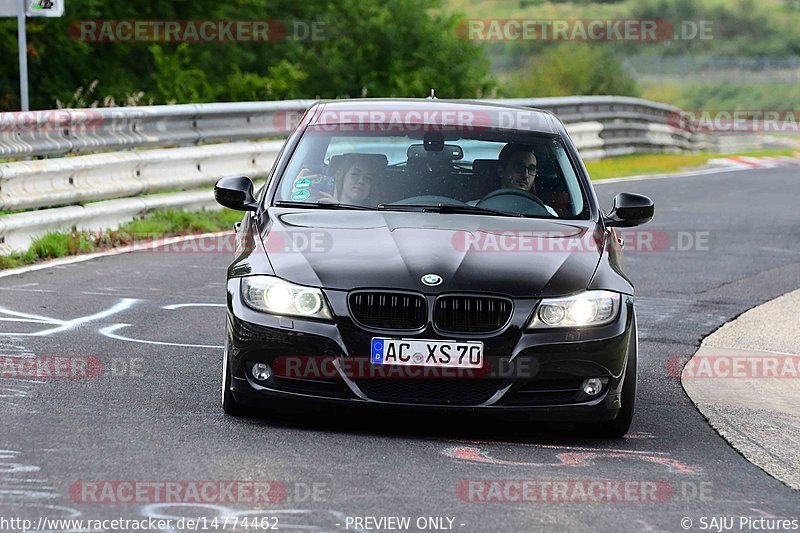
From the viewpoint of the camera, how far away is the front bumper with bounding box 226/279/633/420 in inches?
251

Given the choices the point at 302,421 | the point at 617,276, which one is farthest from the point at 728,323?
the point at 302,421

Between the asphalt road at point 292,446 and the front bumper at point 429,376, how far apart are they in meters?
0.17

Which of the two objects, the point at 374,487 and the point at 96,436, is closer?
the point at 374,487

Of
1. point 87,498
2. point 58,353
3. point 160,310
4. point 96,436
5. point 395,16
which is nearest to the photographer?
point 87,498

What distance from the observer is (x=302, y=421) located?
22.2ft

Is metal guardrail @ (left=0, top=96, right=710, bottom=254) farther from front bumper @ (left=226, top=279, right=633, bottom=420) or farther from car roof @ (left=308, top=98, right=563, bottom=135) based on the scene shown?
front bumper @ (left=226, top=279, right=633, bottom=420)

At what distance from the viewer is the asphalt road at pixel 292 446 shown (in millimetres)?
5266

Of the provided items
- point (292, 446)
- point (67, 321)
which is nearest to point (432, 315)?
point (292, 446)

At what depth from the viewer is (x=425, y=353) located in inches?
249

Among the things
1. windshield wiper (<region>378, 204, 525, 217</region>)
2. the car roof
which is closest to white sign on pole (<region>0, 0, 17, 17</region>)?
the car roof

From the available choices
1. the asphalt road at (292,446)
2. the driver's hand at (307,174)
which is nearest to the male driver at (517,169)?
the driver's hand at (307,174)

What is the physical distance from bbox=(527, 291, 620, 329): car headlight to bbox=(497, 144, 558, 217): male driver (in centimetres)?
130

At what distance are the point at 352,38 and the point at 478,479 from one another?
35.1m

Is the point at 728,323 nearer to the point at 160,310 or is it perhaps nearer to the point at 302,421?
the point at 160,310
